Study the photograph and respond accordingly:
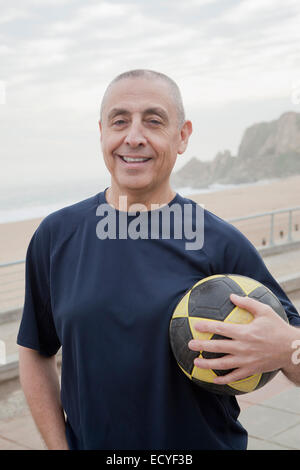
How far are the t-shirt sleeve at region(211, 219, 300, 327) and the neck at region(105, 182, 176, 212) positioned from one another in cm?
27

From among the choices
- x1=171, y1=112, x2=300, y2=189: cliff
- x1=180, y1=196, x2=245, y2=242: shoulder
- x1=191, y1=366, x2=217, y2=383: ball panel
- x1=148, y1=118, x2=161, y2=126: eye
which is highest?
x1=171, y1=112, x2=300, y2=189: cliff

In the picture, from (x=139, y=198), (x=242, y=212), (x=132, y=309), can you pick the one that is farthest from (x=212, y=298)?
(x=242, y=212)

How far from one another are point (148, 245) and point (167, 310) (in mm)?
239

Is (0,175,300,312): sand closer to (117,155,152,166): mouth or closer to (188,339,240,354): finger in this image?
(117,155,152,166): mouth

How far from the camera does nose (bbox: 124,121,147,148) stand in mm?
2189

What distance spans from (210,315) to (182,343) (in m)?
0.13

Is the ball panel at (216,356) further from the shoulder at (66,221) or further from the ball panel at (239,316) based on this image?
the shoulder at (66,221)

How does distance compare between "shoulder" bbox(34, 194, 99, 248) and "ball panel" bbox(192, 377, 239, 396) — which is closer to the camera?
"ball panel" bbox(192, 377, 239, 396)

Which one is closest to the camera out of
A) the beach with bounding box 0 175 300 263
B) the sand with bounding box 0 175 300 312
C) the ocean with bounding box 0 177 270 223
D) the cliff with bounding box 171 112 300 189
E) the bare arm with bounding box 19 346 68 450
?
the bare arm with bounding box 19 346 68 450

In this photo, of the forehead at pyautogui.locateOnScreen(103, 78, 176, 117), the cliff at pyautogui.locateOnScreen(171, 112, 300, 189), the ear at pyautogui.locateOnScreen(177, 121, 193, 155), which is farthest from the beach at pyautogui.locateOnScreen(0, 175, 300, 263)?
the cliff at pyautogui.locateOnScreen(171, 112, 300, 189)

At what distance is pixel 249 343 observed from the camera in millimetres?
1878

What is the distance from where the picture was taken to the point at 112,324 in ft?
6.76

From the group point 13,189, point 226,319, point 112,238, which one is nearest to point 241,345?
point 226,319
